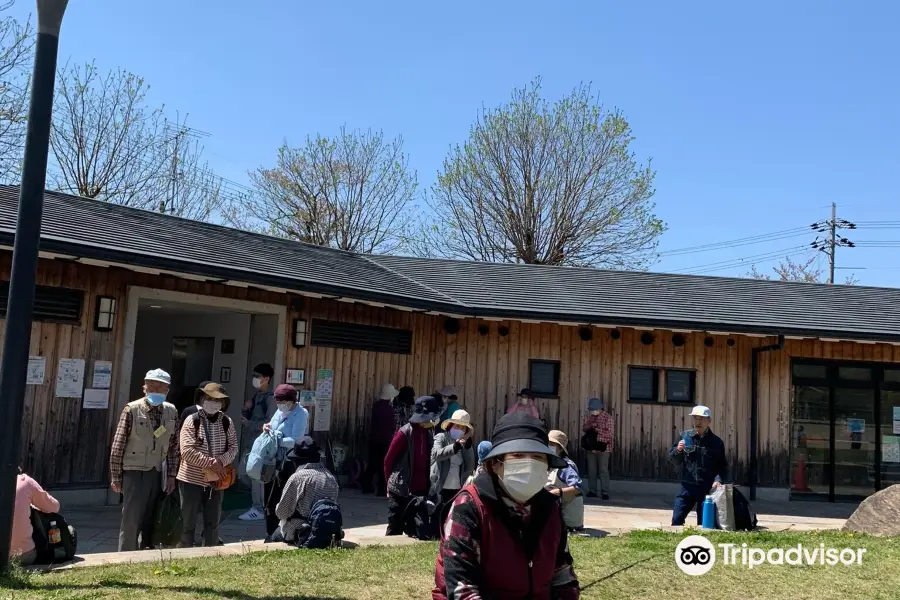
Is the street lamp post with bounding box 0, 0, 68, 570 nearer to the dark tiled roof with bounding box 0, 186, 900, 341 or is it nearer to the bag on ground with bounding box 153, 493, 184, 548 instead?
the bag on ground with bounding box 153, 493, 184, 548

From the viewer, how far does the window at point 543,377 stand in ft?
47.6

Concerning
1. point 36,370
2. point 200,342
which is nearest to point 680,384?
point 200,342

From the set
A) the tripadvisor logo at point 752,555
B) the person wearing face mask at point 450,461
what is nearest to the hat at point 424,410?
the person wearing face mask at point 450,461

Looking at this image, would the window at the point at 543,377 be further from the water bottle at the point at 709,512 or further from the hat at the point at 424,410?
the hat at the point at 424,410

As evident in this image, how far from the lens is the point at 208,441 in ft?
24.7

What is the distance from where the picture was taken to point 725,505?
9320 millimetres

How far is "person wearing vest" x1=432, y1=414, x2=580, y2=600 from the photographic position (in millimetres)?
3125

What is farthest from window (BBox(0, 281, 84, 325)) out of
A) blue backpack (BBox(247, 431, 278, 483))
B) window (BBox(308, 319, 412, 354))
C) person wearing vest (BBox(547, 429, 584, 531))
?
person wearing vest (BBox(547, 429, 584, 531))

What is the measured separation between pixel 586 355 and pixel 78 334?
8.33m

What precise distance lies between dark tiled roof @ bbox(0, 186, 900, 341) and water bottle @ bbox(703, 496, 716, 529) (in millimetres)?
4758

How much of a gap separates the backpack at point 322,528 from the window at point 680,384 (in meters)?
8.51

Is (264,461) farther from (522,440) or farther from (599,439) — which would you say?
(599,439)

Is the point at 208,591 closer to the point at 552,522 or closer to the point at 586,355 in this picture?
the point at 552,522

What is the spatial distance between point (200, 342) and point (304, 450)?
7.18 m
